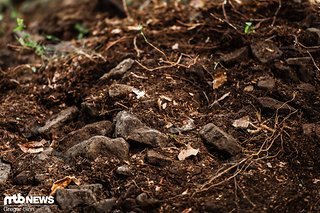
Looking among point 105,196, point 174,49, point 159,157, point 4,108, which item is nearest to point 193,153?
point 159,157

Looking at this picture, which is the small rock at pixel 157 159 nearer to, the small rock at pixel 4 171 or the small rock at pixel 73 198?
the small rock at pixel 73 198

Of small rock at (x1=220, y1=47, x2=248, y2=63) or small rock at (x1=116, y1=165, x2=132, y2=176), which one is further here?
small rock at (x1=220, y1=47, x2=248, y2=63)

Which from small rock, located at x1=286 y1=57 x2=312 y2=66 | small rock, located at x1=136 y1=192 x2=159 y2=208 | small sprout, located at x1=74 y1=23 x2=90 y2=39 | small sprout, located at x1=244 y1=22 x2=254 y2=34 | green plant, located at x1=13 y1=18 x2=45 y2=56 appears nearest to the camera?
small rock, located at x1=136 y1=192 x2=159 y2=208

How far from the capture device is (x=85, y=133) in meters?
2.82

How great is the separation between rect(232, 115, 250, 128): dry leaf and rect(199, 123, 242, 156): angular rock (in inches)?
5.1

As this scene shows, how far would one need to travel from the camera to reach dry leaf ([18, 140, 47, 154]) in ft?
9.21

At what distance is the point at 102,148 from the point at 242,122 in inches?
33.2

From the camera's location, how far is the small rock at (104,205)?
235 cm

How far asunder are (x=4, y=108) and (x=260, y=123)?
1723mm

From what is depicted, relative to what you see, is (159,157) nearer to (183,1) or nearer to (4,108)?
(4,108)

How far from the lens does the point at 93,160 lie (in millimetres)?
2596

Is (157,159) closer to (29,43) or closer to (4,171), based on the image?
(4,171)

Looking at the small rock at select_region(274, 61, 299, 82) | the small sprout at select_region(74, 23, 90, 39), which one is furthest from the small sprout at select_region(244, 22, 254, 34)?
the small sprout at select_region(74, 23, 90, 39)

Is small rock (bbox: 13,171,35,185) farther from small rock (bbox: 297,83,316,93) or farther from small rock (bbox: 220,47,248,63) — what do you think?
small rock (bbox: 297,83,316,93)
